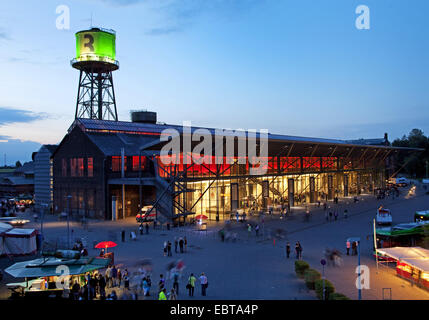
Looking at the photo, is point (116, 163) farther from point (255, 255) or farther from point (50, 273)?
point (50, 273)

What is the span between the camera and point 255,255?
23.8 meters

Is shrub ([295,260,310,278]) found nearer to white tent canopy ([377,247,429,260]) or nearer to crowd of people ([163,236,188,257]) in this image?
white tent canopy ([377,247,429,260])

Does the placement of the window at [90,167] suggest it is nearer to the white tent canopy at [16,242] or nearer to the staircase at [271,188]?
the staircase at [271,188]

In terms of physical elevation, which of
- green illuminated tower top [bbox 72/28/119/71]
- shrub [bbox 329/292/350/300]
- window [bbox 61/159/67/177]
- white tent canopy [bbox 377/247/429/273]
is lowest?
shrub [bbox 329/292/350/300]

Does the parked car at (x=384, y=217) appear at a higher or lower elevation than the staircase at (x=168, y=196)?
lower

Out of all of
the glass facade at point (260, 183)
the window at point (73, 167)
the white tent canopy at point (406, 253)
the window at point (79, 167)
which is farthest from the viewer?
the window at point (73, 167)

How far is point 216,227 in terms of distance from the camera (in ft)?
116

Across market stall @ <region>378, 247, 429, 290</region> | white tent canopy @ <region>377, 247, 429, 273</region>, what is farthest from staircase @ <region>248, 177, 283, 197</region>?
market stall @ <region>378, 247, 429, 290</region>

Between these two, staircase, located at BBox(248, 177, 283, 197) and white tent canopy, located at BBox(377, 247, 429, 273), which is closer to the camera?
white tent canopy, located at BBox(377, 247, 429, 273)

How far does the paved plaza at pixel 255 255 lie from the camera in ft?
54.5

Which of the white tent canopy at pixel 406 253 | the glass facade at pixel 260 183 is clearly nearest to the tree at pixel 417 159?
the glass facade at pixel 260 183

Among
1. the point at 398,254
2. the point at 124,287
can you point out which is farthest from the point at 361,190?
the point at 124,287

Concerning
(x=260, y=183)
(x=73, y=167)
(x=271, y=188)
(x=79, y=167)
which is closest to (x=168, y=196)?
(x=260, y=183)

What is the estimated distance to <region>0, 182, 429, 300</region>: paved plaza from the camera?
54.5 feet
